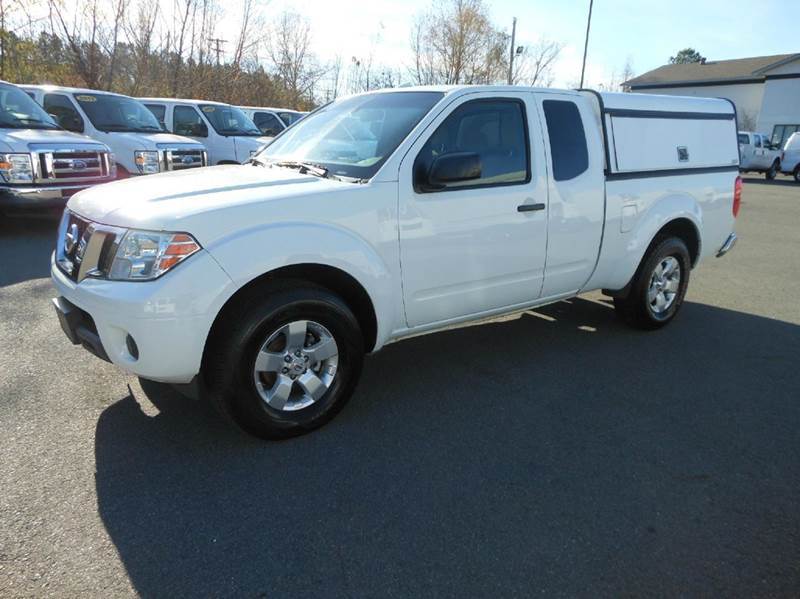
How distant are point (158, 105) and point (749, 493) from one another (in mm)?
12568

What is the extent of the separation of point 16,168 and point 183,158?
2.77 meters

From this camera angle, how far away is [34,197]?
7520mm

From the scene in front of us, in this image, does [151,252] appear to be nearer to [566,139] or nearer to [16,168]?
[566,139]

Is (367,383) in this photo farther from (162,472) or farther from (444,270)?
(162,472)

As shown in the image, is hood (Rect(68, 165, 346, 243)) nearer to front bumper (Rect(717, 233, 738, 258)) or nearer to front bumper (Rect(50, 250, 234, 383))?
front bumper (Rect(50, 250, 234, 383))

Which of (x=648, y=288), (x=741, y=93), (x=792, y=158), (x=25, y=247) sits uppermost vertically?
(x=741, y=93)

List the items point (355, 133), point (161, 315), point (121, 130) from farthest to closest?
point (121, 130), point (355, 133), point (161, 315)

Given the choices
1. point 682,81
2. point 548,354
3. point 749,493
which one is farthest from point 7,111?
point 682,81

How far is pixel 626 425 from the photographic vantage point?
11.4 feet

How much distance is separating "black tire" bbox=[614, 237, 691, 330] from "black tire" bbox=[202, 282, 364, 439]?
2783 millimetres

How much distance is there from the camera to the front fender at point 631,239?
4594 mm

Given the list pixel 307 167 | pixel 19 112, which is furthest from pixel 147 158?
pixel 307 167

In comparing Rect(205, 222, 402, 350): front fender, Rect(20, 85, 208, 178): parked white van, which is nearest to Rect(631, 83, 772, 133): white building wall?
Rect(20, 85, 208, 178): parked white van

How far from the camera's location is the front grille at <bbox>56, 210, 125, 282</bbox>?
2865 millimetres
